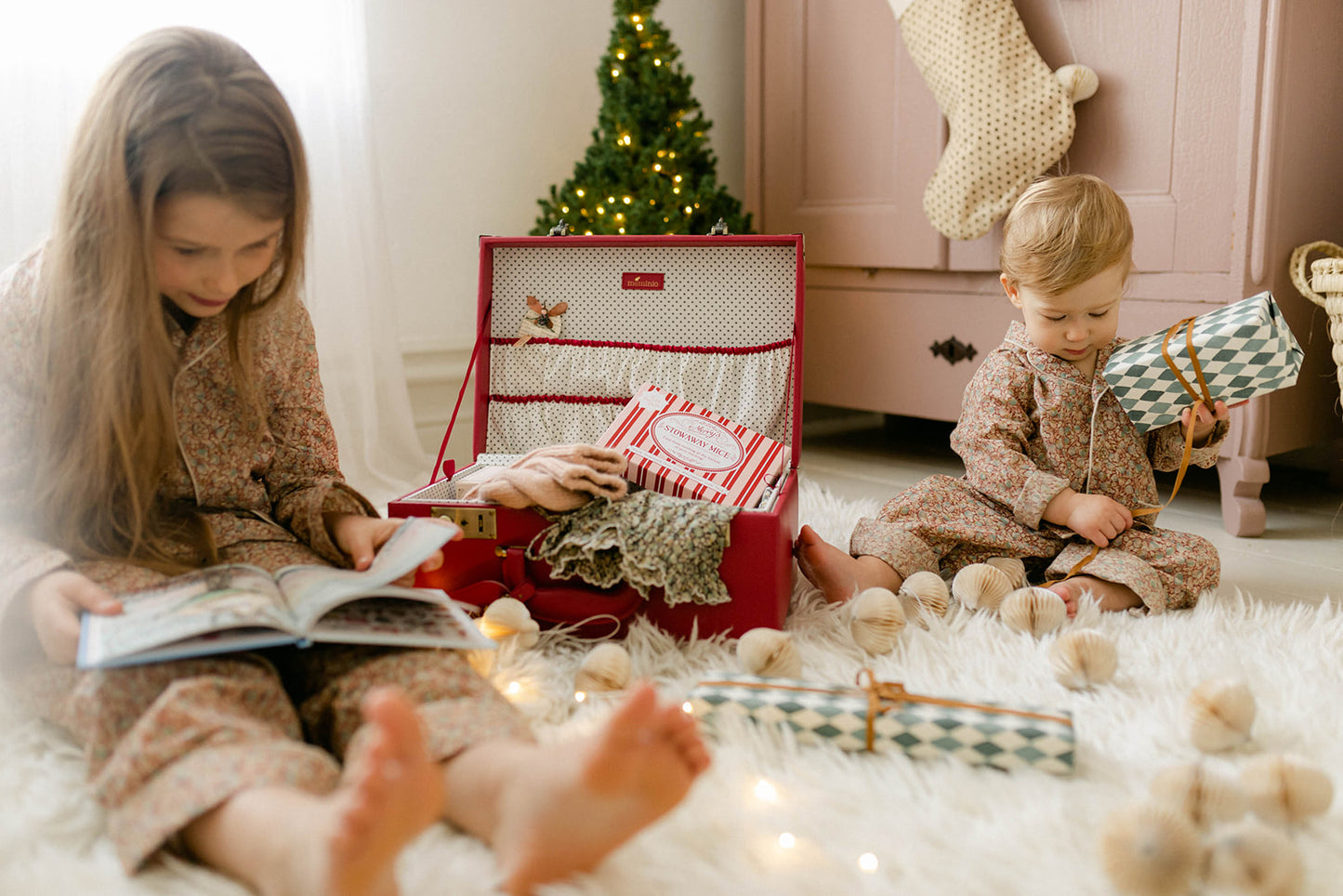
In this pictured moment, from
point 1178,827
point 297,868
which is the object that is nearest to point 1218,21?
point 1178,827

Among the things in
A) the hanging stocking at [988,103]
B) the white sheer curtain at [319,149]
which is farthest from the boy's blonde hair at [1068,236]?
the white sheer curtain at [319,149]

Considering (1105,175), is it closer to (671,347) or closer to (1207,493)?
(1207,493)

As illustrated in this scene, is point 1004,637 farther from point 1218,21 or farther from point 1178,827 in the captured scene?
point 1218,21

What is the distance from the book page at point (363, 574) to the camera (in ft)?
2.43

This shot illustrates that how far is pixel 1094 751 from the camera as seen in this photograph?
2.65ft

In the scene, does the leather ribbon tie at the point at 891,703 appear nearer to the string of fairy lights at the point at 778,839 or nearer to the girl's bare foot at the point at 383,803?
the string of fairy lights at the point at 778,839

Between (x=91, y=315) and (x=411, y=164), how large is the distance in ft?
4.32

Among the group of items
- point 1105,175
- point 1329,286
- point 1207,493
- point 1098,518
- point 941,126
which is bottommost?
point 1207,493

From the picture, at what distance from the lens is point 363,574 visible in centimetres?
81

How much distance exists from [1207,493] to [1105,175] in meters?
0.63

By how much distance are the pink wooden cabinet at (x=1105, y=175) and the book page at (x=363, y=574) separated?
1.28 metres

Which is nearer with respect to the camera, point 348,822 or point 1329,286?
point 348,822

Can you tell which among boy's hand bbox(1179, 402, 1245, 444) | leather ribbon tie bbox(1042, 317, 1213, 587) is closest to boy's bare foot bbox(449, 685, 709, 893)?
leather ribbon tie bbox(1042, 317, 1213, 587)

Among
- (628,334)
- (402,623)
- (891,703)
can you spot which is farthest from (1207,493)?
(402,623)
